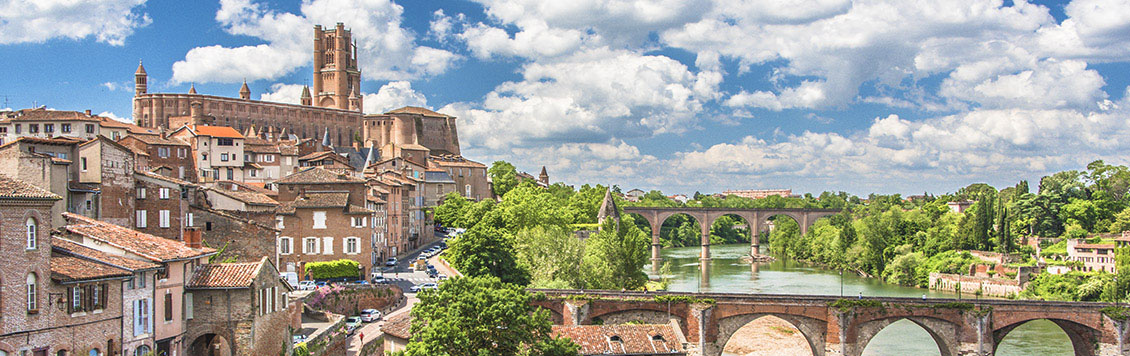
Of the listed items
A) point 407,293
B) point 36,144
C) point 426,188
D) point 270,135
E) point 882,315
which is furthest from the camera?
point 270,135

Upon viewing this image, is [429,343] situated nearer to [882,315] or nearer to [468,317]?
[468,317]

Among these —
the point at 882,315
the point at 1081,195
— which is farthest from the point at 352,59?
the point at 882,315

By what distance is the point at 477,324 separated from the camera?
2305 centimetres

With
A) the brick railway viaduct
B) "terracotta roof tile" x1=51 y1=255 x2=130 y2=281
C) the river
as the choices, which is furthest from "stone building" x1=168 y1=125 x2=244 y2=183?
"terracotta roof tile" x1=51 y1=255 x2=130 y2=281

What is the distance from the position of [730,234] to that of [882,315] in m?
107

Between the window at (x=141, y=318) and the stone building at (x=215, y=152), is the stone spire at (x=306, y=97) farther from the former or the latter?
the window at (x=141, y=318)

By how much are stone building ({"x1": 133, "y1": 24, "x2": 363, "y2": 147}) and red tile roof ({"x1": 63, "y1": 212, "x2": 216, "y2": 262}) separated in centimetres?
6899

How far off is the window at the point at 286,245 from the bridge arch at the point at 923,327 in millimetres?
23070

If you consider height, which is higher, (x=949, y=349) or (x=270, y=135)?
(x=270, y=135)

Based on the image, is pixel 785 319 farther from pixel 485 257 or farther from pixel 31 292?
pixel 31 292

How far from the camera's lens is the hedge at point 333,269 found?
135 feet

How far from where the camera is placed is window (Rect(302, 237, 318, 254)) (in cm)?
4138

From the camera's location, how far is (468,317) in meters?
23.0

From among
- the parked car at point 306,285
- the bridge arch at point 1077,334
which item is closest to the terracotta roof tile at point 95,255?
the parked car at point 306,285
